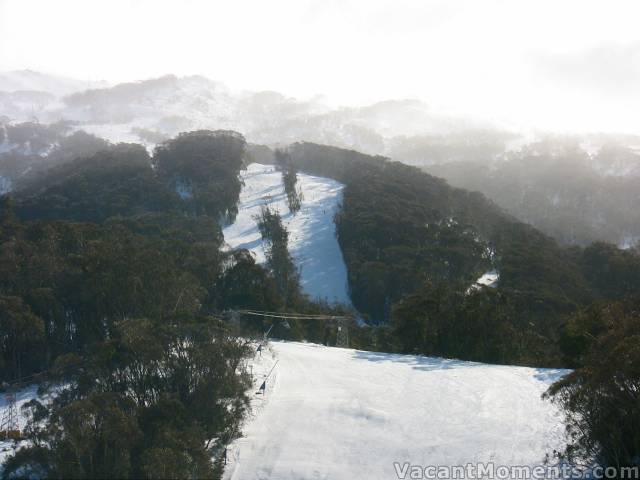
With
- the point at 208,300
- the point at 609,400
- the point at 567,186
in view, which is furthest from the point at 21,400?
the point at 567,186

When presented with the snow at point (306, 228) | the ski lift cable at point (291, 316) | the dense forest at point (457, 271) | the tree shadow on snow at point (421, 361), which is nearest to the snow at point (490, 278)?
the dense forest at point (457, 271)

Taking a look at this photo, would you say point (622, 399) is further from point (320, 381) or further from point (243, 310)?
point (243, 310)

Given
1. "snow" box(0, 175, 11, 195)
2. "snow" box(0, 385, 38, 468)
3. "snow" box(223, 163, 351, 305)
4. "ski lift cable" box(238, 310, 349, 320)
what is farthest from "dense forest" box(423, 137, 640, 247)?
"snow" box(0, 175, 11, 195)

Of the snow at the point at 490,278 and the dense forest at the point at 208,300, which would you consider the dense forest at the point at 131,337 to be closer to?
the dense forest at the point at 208,300

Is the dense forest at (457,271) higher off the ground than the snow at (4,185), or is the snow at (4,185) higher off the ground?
the snow at (4,185)

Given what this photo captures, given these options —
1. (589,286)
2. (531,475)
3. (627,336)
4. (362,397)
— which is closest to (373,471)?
(531,475)

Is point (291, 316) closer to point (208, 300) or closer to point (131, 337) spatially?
point (208, 300)
